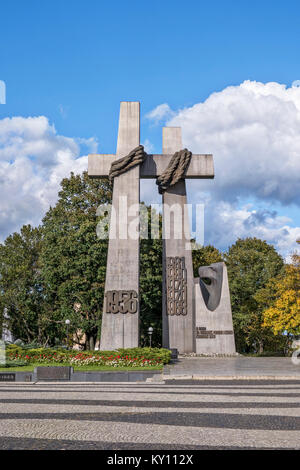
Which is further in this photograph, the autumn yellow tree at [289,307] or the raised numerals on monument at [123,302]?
the autumn yellow tree at [289,307]

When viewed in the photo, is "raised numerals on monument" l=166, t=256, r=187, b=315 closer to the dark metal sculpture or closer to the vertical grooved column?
the vertical grooved column

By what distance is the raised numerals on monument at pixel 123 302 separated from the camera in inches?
955

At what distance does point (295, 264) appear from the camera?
1294 inches

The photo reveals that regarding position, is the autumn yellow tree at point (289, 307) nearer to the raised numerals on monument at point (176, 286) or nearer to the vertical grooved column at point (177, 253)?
the vertical grooved column at point (177, 253)

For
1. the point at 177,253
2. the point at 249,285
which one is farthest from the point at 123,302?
the point at 249,285

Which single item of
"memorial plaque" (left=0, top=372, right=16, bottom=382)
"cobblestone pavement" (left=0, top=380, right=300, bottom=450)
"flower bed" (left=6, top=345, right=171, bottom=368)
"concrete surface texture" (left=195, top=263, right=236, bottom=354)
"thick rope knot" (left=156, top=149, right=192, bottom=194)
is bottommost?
"memorial plaque" (left=0, top=372, right=16, bottom=382)

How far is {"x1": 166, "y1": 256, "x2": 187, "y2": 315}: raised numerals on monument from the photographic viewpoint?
84.2 ft

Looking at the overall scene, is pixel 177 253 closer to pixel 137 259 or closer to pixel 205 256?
pixel 137 259

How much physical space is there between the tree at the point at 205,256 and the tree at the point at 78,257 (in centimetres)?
817

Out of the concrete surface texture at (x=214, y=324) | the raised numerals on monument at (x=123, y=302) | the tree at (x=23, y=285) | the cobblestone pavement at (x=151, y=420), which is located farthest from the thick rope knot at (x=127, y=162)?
the cobblestone pavement at (x=151, y=420)

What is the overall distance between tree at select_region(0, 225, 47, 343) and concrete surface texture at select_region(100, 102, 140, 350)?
13.9 metres

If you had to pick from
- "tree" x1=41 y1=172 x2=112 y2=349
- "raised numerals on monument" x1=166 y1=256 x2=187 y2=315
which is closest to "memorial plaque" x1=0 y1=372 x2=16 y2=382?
"raised numerals on monument" x1=166 y1=256 x2=187 y2=315
